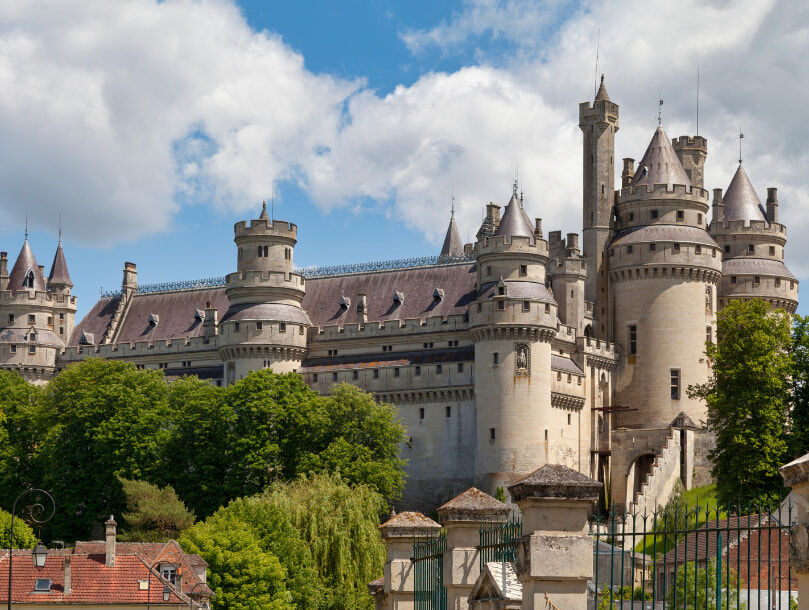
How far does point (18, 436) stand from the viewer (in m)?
91.7

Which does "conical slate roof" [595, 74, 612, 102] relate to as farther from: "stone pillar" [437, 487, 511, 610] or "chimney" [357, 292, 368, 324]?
"stone pillar" [437, 487, 511, 610]

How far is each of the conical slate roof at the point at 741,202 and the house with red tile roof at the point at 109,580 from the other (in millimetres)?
51824

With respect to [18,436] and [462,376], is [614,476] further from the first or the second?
[18,436]

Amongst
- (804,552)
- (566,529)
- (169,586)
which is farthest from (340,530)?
(804,552)

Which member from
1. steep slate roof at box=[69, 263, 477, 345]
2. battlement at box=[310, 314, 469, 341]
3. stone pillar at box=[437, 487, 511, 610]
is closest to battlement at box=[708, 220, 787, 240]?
steep slate roof at box=[69, 263, 477, 345]

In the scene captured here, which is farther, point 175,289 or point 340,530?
point 175,289

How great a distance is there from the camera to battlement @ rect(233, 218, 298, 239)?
93.6 m

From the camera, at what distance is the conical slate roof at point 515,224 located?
288ft

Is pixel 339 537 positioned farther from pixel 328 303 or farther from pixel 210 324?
pixel 210 324

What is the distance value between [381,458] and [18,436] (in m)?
23.3

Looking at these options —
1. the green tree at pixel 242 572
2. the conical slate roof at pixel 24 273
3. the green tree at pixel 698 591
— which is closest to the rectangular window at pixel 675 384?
the green tree at pixel 242 572

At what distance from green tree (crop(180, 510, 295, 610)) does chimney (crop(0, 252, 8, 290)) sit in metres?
51.3

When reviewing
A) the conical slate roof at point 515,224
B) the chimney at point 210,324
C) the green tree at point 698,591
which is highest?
the conical slate roof at point 515,224

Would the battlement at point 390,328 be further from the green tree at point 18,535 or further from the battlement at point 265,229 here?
the green tree at point 18,535
